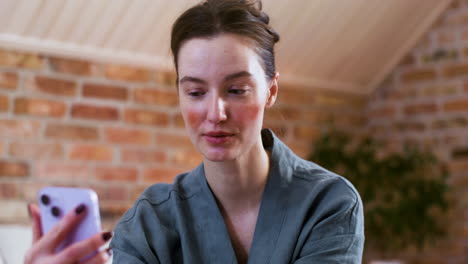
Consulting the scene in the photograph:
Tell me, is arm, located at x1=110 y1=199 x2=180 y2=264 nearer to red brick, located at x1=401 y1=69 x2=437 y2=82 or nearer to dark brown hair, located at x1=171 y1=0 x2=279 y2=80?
dark brown hair, located at x1=171 y1=0 x2=279 y2=80

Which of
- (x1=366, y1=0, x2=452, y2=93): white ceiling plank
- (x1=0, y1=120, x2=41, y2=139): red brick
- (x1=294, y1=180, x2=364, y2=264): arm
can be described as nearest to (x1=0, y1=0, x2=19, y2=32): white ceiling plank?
(x1=0, y1=120, x2=41, y2=139): red brick

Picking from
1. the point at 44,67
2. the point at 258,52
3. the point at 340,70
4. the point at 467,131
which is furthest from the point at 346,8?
the point at 258,52

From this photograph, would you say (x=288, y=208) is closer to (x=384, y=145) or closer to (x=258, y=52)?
(x=258, y=52)

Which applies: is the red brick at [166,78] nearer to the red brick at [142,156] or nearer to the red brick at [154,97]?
the red brick at [154,97]

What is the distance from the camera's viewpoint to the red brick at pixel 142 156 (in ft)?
11.0

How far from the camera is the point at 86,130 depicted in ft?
10.5

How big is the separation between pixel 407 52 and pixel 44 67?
7.93 ft

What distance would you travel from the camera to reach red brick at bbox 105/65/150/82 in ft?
10.9

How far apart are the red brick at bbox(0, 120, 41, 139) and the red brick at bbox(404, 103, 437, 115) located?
2.44 meters

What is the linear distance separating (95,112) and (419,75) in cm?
219

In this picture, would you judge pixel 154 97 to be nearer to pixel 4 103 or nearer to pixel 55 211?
pixel 4 103

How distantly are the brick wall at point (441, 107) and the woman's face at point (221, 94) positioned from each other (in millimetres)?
2762

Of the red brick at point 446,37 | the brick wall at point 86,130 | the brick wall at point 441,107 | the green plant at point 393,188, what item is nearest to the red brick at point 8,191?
the brick wall at point 86,130

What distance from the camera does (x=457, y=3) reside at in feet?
13.1
